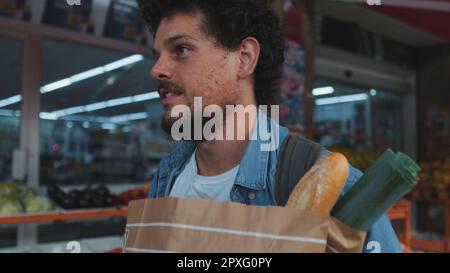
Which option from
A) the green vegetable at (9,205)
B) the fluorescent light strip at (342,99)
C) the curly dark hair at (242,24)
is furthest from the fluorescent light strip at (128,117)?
the curly dark hair at (242,24)

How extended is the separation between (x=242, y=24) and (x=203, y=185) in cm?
40

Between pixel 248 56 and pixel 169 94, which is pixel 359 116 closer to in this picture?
pixel 248 56

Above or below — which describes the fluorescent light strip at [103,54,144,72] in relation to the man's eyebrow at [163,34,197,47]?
above

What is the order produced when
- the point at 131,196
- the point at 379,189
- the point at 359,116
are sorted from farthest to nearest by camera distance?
1. the point at 359,116
2. the point at 131,196
3. the point at 379,189

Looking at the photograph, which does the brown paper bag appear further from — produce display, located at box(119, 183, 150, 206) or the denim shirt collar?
produce display, located at box(119, 183, 150, 206)

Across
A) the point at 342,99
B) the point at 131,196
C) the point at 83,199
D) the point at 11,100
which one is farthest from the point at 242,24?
the point at 342,99

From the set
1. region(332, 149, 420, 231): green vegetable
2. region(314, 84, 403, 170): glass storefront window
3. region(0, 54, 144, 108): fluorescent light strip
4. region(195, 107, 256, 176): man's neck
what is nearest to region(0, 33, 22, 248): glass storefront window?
region(0, 54, 144, 108): fluorescent light strip

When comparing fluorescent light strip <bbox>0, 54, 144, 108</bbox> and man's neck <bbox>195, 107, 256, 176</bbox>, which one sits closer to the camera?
man's neck <bbox>195, 107, 256, 176</bbox>

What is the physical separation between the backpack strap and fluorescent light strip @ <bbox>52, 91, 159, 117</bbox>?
3.03 metres

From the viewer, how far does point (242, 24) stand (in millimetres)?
1019

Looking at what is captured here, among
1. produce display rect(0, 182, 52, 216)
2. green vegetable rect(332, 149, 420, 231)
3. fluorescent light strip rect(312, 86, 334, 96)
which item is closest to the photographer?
green vegetable rect(332, 149, 420, 231)

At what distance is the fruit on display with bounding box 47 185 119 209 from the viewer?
9.21ft

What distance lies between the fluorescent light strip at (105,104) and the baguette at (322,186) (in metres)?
3.23
